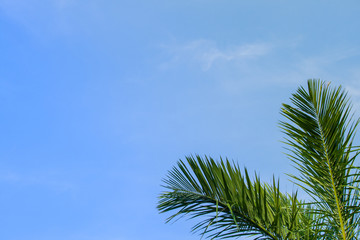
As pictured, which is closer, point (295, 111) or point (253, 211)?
point (253, 211)

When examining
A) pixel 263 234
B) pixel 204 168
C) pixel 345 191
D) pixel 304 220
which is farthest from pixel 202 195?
pixel 345 191

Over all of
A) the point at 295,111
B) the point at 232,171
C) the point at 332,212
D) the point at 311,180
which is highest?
the point at 295,111

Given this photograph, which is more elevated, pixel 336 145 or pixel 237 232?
pixel 336 145

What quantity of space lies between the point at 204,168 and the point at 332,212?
1348mm

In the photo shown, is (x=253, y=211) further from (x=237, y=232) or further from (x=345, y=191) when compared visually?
(x=345, y=191)

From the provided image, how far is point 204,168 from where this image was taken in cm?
480

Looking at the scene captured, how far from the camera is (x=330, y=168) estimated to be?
15.5 feet

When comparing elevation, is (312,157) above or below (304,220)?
above

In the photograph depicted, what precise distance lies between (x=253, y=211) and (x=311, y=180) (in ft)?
2.33

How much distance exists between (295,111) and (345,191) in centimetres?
96

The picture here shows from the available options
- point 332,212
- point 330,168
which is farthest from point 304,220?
point 330,168

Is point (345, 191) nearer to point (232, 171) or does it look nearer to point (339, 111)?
point (339, 111)

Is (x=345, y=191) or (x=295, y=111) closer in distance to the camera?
(x=345, y=191)

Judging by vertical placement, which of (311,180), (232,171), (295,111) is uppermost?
(295,111)
